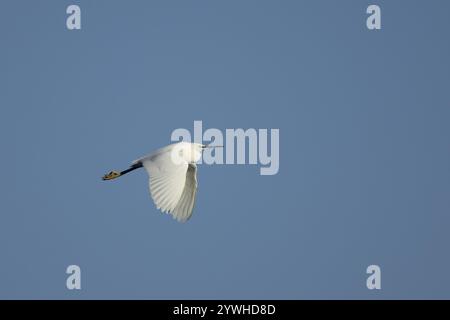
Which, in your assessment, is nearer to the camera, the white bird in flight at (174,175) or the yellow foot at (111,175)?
the white bird in flight at (174,175)

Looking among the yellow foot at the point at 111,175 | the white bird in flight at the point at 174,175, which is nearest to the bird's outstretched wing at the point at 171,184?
the white bird in flight at the point at 174,175

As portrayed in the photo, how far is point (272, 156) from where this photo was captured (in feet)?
Result: 94.0

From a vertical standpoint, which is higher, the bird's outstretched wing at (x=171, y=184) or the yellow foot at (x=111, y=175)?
the yellow foot at (x=111, y=175)

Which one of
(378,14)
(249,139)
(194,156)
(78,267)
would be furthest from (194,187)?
(378,14)

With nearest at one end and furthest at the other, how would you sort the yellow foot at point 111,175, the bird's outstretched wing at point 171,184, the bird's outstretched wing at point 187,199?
1. the bird's outstretched wing at point 171,184
2. the bird's outstretched wing at point 187,199
3. the yellow foot at point 111,175

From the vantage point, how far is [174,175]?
19.6 meters

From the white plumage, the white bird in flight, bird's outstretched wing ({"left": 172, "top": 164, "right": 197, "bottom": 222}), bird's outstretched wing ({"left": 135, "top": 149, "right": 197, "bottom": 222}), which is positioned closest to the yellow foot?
the white bird in flight

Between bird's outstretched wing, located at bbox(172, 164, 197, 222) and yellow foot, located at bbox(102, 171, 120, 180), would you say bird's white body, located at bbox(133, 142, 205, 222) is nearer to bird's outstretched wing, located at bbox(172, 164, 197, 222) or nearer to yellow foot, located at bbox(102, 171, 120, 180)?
bird's outstretched wing, located at bbox(172, 164, 197, 222)

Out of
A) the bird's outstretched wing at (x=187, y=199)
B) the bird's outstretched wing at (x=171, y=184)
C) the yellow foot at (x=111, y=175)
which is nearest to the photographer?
the bird's outstretched wing at (x=171, y=184)

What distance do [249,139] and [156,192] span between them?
6456 mm

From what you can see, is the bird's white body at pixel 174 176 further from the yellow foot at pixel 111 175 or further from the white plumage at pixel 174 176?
the yellow foot at pixel 111 175

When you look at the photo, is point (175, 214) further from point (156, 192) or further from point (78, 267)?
point (78, 267)

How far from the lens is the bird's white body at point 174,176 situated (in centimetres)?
1934

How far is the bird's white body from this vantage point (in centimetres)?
1934
